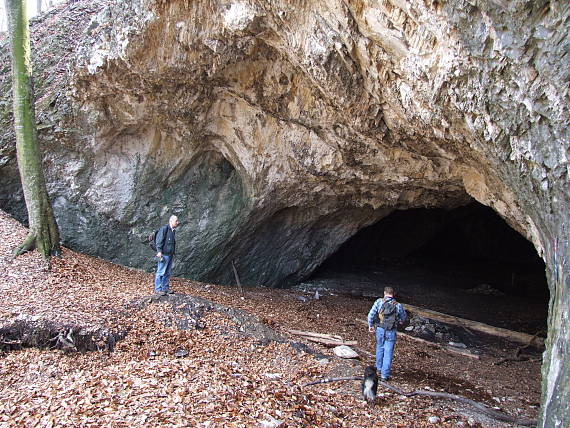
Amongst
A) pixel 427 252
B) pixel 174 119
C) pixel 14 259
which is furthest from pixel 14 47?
pixel 427 252

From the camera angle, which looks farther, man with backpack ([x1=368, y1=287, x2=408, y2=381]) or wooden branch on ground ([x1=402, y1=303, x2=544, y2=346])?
wooden branch on ground ([x1=402, y1=303, x2=544, y2=346])

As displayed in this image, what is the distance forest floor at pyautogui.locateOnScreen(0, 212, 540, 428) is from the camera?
175 inches

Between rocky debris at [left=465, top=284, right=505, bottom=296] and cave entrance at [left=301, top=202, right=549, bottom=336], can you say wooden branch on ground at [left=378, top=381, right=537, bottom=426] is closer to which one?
cave entrance at [left=301, top=202, right=549, bottom=336]

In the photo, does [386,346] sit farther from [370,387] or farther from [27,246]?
[27,246]

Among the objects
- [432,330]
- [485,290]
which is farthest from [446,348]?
[485,290]

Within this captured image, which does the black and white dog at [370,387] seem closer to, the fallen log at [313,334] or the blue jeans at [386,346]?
the blue jeans at [386,346]

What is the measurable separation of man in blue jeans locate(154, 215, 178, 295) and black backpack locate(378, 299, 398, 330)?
3.93 metres

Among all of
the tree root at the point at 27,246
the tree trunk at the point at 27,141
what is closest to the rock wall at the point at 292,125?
the tree trunk at the point at 27,141

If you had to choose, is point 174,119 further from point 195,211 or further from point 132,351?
point 132,351

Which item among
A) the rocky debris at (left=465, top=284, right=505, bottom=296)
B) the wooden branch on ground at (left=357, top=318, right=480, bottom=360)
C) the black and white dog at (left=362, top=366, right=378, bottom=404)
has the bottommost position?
the wooden branch on ground at (left=357, top=318, right=480, bottom=360)

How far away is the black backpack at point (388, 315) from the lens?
240 inches

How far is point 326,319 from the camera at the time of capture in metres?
9.95

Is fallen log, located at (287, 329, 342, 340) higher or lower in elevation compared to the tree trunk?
lower

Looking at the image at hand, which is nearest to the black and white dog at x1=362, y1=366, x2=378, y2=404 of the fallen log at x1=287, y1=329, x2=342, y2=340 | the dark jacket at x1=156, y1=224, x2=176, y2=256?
the fallen log at x1=287, y1=329, x2=342, y2=340
